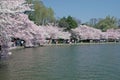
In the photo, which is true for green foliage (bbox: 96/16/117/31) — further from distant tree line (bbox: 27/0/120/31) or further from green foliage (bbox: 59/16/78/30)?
green foliage (bbox: 59/16/78/30)

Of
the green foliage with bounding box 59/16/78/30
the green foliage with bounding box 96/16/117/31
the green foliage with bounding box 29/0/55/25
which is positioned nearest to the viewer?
the green foliage with bounding box 29/0/55/25

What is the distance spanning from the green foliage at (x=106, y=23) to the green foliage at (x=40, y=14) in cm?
3687

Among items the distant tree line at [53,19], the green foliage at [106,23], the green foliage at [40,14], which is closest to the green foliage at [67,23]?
the distant tree line at [53,19]

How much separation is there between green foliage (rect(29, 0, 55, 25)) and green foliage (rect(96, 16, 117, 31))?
36.9m

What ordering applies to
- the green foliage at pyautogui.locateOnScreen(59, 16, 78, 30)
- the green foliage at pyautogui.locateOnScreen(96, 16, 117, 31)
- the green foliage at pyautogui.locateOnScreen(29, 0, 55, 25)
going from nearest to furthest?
the green foliage at pyautogui.locateOnScreen(29, 0, 55, 25) < the green foliage at pyautogui.locateOnScreen(59, 16, 78, 30) < the green foliage at pyautogui.locateOnScreen(96, 16, 117, 31)

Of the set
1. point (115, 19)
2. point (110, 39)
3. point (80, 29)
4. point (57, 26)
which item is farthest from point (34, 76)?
point (115, 19)

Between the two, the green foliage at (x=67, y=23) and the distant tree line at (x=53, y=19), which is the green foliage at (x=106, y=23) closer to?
the distant tree line at (x=53, y=19)

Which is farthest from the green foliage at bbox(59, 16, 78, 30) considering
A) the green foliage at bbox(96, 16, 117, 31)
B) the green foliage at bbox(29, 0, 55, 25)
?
the green foliage at bbox(96, 16, 117, 31)

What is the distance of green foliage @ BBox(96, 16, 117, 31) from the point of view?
375ft

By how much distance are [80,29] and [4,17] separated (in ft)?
248

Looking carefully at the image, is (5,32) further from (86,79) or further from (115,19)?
(115,19)

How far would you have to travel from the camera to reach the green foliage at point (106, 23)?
11444 cm

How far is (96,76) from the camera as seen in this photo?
720 inches

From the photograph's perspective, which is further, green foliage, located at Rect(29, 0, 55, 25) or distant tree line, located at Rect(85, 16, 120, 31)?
distant tree line, located at Rect(85, 16, 120, 31)
